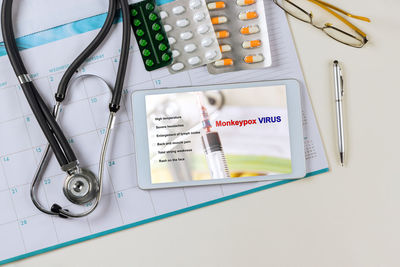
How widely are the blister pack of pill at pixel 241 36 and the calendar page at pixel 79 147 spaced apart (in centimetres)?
2

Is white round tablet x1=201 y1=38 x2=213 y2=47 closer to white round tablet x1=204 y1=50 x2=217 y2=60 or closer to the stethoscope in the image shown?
white round tablet x1=204 y1=50 x2=217 y2=60

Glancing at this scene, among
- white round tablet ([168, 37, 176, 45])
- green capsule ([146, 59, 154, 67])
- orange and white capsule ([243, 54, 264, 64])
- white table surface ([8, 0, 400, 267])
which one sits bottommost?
white table surface ([8, 0, 400, 267])

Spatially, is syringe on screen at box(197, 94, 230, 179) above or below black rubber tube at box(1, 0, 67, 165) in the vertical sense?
below

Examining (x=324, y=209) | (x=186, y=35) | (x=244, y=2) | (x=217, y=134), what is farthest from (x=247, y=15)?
(x=324, y=209)

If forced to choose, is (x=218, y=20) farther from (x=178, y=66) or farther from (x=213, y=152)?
(x=213, y=152)

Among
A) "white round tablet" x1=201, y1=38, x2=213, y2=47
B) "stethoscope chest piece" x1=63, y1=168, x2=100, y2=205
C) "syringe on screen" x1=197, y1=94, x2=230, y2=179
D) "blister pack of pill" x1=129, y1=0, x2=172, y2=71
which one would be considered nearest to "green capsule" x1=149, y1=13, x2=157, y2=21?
"blister pack of pill" x1=129, y1=0, x2=172, y2=71

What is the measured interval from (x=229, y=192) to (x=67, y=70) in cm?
40

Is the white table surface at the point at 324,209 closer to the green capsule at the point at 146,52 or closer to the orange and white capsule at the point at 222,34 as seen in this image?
the orange and white capsule at the point at 222,34

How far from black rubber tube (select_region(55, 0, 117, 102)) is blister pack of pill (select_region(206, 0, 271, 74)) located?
7.6 inches

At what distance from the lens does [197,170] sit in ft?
2.43

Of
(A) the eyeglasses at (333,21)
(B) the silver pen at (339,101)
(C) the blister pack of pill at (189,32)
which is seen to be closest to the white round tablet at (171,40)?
(C) the blister pack of pill at (189,32)

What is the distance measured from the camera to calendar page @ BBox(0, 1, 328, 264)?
73 cm

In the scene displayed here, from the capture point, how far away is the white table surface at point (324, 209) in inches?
29.0

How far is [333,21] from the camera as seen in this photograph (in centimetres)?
78
